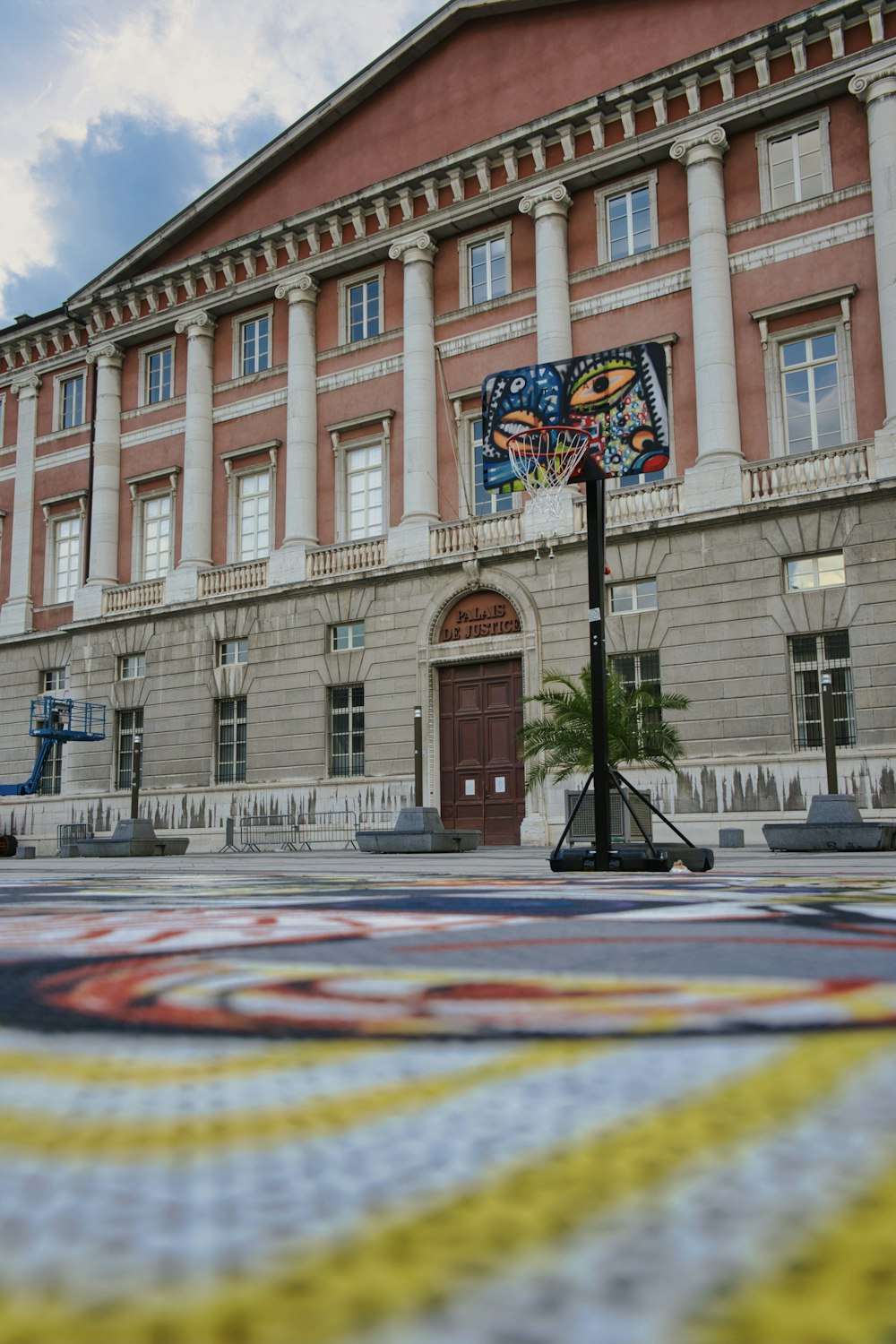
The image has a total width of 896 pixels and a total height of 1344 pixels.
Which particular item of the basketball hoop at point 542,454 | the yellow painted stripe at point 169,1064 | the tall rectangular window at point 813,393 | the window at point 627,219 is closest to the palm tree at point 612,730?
the basketball hoop at point 542,454

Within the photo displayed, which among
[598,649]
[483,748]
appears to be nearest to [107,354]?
[483,748]

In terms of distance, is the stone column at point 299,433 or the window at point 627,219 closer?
the window at point 627,219

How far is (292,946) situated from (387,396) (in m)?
24.8

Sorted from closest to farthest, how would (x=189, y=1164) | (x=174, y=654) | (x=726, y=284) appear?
(x=189, y=1164) → (x=726, y=284) → (x=174, y=654)

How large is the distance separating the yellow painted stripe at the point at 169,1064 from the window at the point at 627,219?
78.0ft

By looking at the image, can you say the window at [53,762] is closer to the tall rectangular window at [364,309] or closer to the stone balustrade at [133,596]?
Result: the stone balustrade at [133,596]

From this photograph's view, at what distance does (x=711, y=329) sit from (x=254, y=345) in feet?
43.1

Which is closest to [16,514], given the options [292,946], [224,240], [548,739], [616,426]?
[224,240]

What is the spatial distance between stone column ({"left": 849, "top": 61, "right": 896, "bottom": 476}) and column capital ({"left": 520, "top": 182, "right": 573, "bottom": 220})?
611 cm

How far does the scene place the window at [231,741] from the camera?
26641 millimetres

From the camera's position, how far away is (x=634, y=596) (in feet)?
69.9

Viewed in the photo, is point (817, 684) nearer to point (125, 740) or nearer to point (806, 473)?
point (806, 473)

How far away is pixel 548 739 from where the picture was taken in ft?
50.8

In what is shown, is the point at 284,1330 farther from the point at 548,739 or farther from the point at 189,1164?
the point at 548,739
